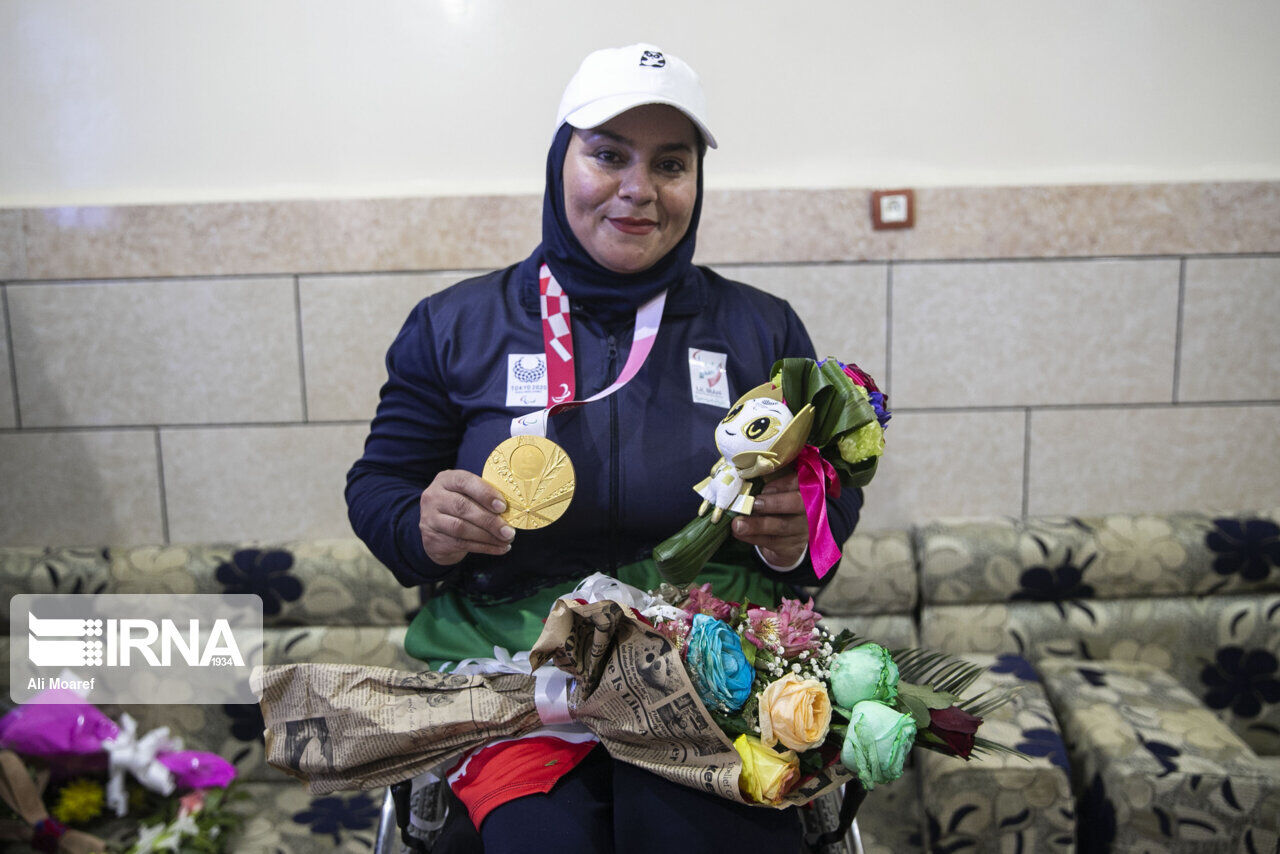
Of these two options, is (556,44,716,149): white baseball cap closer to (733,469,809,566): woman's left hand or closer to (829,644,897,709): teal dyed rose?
(733,469,809,566): woman's left hand

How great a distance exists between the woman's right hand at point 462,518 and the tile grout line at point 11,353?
5.63ft

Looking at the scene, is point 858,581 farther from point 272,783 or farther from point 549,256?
point 272,783

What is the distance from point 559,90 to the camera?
2334 millimetres

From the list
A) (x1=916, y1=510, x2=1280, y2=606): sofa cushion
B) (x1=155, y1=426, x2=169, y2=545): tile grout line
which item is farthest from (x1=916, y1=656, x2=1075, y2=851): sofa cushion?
(x1=155, y1=426, x2=169, y2=545): tile grout line

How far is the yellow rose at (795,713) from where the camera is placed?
1.12 meters

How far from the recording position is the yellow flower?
1925 millimetres

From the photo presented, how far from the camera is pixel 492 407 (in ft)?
5.01

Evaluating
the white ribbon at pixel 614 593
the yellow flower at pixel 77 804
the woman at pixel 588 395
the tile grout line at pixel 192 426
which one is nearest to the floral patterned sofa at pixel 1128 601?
the woman at pixel 588 395

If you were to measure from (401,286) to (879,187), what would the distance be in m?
1.32

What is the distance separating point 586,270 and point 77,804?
5.43 ft

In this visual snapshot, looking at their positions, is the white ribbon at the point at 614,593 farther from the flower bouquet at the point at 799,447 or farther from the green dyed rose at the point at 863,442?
the green dyed rose at the point at 863,442

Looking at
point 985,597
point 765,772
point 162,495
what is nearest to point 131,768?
point 162,495

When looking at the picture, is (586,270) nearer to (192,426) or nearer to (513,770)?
(513,770)

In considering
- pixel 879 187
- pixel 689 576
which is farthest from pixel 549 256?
pixel 879 187
